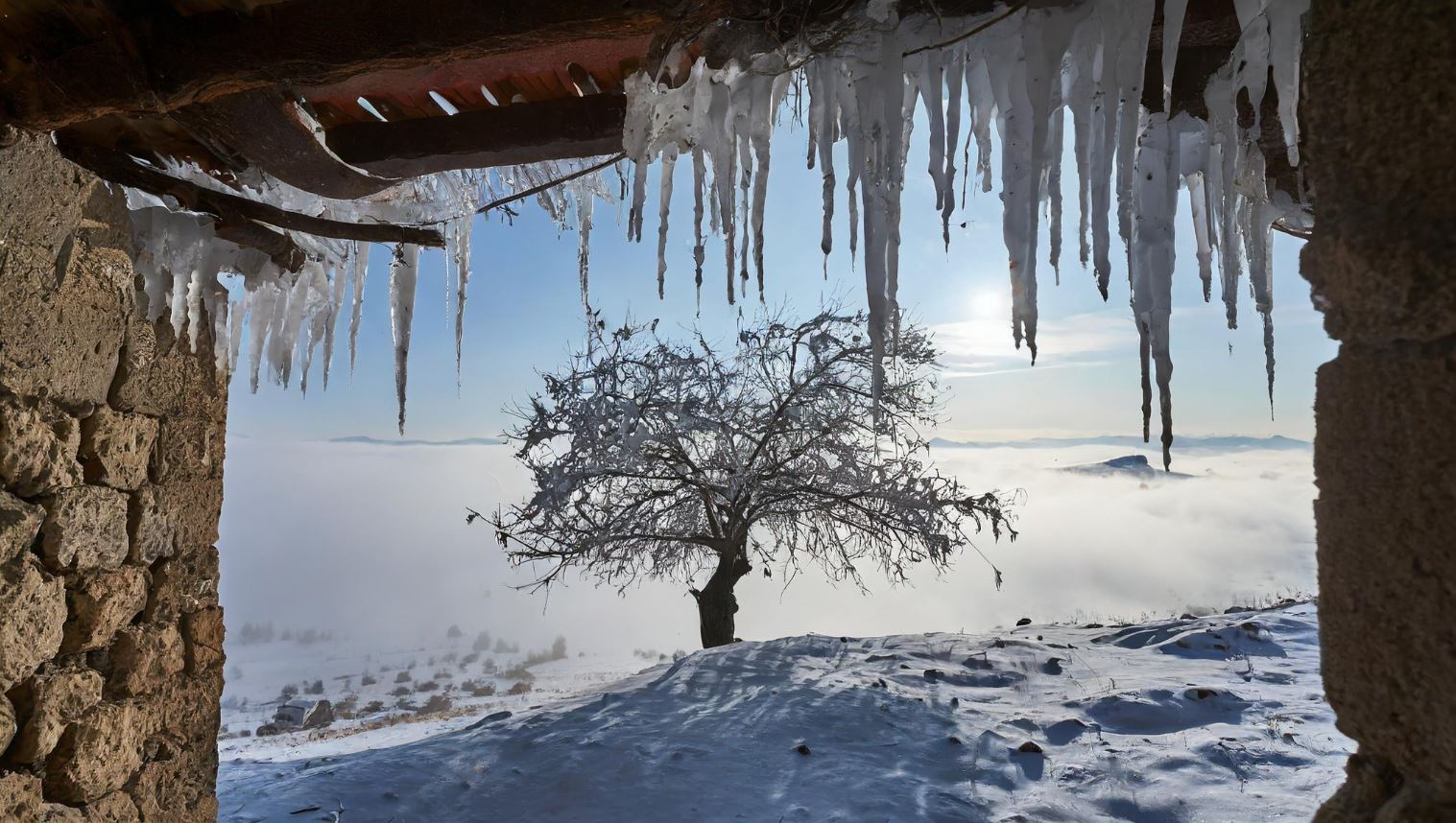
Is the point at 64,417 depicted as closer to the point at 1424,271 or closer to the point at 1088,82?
the point at 1088,82

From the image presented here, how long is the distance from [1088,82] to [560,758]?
12.3ft

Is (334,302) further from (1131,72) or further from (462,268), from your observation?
(1131,72)

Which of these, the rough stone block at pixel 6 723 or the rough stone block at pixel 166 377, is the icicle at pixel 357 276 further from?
the rough stone block at pixel 6 723

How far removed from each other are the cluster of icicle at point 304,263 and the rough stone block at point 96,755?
3.46 feet

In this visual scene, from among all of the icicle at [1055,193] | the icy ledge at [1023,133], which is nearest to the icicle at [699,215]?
the icy ledge at [1023,133]

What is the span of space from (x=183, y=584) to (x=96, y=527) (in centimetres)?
42

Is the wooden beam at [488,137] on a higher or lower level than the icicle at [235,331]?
higher

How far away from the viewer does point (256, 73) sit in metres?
1.50

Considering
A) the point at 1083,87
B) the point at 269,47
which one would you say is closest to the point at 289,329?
the point at 269,47

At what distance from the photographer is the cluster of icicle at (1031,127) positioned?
4.12 ft

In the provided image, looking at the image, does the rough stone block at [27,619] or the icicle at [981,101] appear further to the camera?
the rough stone block at [27,619]

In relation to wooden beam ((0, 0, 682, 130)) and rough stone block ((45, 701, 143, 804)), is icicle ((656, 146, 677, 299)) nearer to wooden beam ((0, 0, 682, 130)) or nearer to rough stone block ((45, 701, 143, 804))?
wooden beam ((0, 0, 682, 130))

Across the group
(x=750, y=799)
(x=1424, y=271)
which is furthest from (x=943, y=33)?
(x=750, y=799)

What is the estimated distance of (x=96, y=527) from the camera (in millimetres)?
1893
